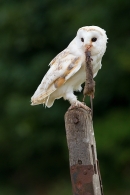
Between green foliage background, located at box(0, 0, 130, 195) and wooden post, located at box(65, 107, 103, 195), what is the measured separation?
16.1 feet

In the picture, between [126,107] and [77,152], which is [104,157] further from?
[77,152]

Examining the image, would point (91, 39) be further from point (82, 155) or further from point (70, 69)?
point (82, 155)

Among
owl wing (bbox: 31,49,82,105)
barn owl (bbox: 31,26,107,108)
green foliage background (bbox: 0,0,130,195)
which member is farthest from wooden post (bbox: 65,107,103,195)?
green foliage background (bbox: 0,0,130,195)

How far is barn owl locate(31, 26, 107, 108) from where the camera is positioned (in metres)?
4.45

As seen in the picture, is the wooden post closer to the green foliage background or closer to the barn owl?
the barn owl

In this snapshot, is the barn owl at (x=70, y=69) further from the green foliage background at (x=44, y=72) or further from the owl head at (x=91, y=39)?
the green foliage background at (x=44, y=72)

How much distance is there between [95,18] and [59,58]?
4.52 meters

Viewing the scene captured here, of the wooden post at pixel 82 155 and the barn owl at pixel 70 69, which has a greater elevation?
the barn owl at pixel 70 69

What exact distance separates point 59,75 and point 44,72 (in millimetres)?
4878

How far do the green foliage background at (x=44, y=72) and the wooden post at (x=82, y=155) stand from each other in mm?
4899

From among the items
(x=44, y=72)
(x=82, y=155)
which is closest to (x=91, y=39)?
(x=82, y=155)

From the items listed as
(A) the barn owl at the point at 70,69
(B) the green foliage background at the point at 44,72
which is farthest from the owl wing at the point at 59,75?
(B) the green foliage background at the point at 44,72

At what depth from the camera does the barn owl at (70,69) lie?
445 cm

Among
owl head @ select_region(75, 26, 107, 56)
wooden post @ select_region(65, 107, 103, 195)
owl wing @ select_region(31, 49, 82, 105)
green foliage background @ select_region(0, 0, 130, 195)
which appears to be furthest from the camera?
green foliage background @ select_region(0, 0, 130, 195)
